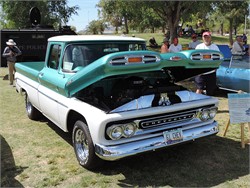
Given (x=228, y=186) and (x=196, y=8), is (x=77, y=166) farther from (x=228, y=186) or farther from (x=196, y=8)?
(x=196, y=8)

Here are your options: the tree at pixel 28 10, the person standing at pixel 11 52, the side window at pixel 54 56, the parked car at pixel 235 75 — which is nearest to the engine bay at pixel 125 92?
the side window at pixel 54 56

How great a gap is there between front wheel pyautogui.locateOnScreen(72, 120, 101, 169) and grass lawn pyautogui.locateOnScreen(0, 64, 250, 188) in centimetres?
13

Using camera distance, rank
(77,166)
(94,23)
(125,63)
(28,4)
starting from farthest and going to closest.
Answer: (94,23), (28,4), (77,166), (125,63)

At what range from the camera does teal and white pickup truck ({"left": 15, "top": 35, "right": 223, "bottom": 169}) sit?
3607mm

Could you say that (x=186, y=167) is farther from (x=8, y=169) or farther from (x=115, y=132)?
(x=8, y=169)

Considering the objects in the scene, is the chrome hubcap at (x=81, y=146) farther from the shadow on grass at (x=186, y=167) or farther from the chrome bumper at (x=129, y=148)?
the chrome bumper at (x=129, y=148)

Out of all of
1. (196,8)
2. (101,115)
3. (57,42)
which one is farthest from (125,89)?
(196,8)

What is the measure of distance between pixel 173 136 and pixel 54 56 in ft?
8.45

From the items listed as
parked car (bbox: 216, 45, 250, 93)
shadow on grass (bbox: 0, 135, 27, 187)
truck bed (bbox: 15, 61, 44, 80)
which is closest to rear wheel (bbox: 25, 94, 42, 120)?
A: truck bed (bbox: 15, 61, 44, 80)

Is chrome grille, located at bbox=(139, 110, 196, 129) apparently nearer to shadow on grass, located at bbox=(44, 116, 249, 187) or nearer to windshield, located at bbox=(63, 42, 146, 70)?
shadow on grass, located at bbox=(44, 116, 249, 187)

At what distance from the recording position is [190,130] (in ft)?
13.6

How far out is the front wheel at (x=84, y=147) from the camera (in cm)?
A: 390

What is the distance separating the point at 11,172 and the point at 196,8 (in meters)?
13.2

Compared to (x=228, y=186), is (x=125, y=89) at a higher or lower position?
higher
